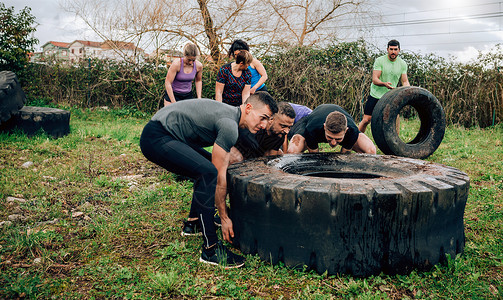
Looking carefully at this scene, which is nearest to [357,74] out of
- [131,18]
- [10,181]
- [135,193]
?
[131,18]

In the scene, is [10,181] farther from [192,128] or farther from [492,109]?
[492,109]

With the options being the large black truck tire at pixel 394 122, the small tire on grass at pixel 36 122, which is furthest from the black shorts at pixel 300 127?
the small tire on grass at pixel 36 122

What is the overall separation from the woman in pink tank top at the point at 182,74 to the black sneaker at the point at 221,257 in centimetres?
345

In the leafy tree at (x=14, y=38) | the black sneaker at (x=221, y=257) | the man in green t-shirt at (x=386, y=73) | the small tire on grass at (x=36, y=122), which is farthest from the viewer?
the leafy tree at (x=14, y=38)

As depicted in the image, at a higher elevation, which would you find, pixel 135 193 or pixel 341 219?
pixel 341 219

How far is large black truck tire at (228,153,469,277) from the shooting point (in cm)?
221

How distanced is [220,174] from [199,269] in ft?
2.18

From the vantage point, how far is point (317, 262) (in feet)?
7.63

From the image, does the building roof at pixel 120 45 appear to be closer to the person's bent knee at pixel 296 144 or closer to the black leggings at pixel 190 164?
the person's bent knee at pixel 296 144

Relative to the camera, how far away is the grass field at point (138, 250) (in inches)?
85.9

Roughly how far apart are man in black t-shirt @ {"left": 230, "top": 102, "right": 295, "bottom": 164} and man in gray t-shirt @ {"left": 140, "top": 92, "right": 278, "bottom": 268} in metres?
0.84

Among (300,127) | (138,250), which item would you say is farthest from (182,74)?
(138,250)

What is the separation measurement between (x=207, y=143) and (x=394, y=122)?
10.5 ft

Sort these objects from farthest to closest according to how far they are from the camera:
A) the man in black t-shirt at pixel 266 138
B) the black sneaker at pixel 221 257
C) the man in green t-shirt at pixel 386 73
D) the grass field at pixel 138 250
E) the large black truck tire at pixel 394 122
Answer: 1. the man in green t-shirt at pixel 386 73
2. the large black truck tire at pixel 394 122
3. the man in black t-shirt at pixel 266 138
4. the black sneaker at pixel 221 257
5. the grass field at pixel 138 250
